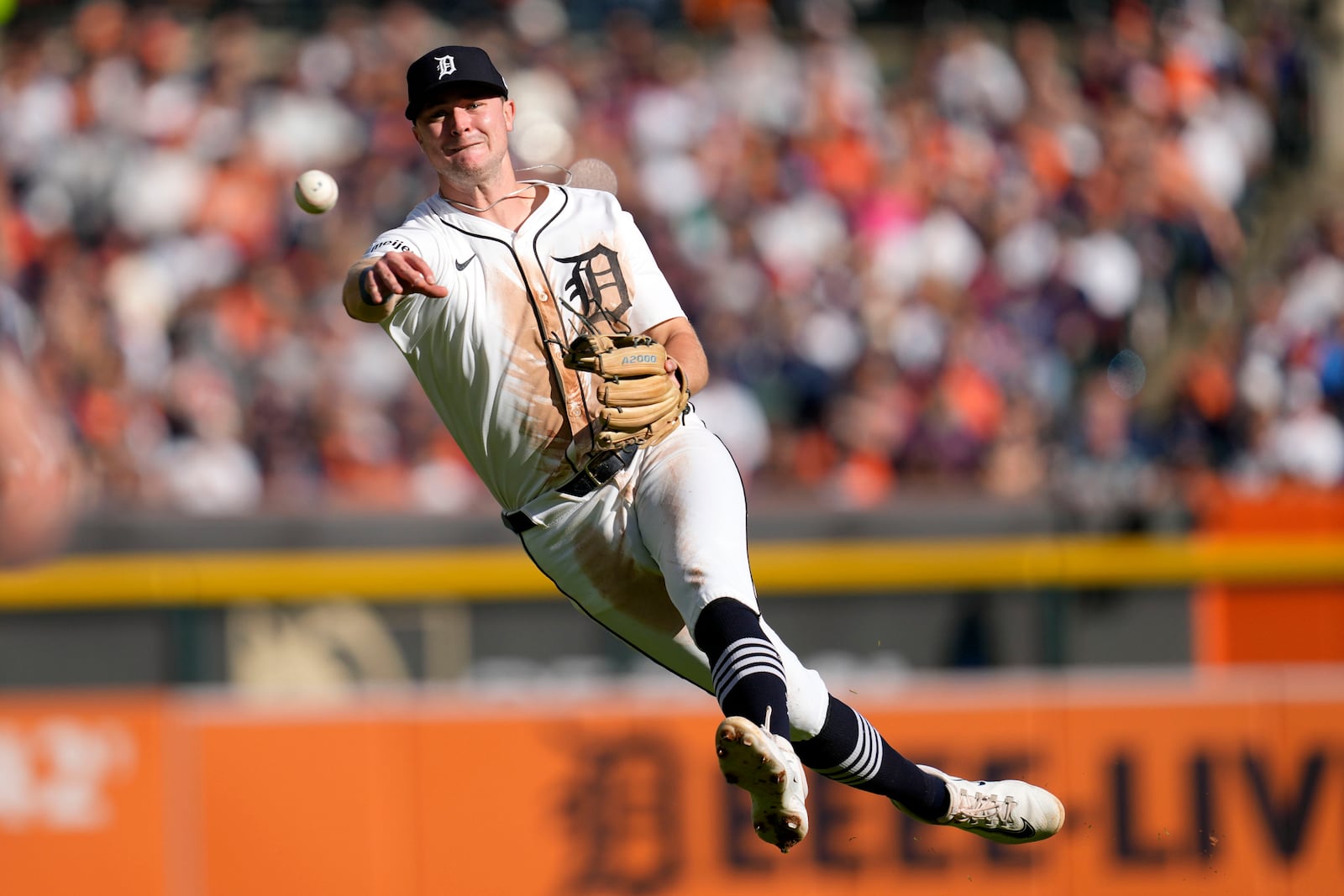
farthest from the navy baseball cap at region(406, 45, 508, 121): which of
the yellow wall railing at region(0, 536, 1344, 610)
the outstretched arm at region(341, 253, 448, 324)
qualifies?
the yellow wall railing at region(0, 536, 1344, 610)

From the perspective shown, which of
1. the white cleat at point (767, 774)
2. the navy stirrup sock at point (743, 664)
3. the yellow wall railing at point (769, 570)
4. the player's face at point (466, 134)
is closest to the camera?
the white cleat at point (767, 774)

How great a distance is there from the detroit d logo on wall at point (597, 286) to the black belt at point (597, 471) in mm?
386

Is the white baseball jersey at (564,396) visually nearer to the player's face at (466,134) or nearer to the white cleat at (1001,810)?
the player's face at (466,134)

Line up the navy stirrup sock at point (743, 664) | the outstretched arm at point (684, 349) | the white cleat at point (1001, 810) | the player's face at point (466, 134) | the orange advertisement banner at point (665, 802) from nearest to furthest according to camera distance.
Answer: the navy stirrup sock at point (743, 664)
the player's face at point (466, 134)
the outstretched arm at point (684, 349)
the white cleat at point (1001, 810)
the orange advertisement banner at point (665, 802)

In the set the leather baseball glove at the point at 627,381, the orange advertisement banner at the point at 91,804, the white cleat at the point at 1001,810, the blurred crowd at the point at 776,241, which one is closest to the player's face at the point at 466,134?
the leather baseball glove at the point at 627,381

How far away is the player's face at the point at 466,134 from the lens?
5.24 m

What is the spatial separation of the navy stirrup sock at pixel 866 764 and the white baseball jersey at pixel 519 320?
1033 millimetres

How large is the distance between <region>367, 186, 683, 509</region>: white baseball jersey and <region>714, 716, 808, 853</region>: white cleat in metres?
1.05

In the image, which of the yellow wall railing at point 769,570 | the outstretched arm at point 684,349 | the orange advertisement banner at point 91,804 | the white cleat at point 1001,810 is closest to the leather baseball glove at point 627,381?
the outstretched arm at point 684,349

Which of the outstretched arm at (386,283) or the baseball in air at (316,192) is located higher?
the baseball in air at (316,192)

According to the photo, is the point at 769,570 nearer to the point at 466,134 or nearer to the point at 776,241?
the point at 776,241

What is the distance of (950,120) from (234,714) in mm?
7052

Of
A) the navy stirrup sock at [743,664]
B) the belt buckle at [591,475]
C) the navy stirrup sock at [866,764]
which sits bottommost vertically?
the navy stirrup sock at [866,764]

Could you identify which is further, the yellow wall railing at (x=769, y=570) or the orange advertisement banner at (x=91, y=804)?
the yellow wall railing at (x=769, y=570)
